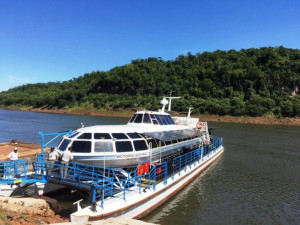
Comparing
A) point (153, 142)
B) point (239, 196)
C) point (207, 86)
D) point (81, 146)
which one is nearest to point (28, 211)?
point (81, 146)

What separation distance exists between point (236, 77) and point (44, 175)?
119 meters

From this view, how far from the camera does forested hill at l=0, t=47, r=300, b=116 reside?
9112 cm

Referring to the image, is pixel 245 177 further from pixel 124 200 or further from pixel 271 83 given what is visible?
pixel 271 83

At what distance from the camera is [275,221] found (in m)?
12.8

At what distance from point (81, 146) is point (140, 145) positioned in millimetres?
3271

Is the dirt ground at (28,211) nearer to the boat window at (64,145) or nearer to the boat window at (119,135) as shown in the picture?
the boat window at (64,145)

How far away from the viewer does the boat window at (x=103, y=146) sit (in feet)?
39.1

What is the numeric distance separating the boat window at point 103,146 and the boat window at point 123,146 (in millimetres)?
388

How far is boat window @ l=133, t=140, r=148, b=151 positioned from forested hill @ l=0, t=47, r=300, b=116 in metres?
77.5

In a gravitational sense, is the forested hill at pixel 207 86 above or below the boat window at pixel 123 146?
above

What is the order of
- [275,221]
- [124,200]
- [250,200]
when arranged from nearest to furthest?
[124,200] → [275,221] → [250,200]

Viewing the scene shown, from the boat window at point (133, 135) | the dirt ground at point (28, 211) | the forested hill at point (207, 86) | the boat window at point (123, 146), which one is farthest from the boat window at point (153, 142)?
the forested hill at point (207, 86)

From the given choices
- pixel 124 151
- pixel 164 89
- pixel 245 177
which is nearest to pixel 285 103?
pixel 164 89

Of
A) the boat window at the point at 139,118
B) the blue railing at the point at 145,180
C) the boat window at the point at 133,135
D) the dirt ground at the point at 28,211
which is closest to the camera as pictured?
the dirt ground at the point at 28,211
